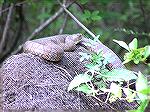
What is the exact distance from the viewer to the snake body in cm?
364

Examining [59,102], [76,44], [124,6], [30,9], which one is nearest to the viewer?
[59,102]

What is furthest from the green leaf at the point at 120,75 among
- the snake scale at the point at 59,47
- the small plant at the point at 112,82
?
the snake scale at the point at 59,47

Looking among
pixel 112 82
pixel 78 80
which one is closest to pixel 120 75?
pixel 112 82

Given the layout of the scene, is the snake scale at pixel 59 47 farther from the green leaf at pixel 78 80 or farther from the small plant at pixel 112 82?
the green leaf at pixel 78 80

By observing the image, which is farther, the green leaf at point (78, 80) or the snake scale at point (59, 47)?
the snake scale at point (59, 47)

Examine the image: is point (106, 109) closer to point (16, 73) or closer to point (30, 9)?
point (16, 73)

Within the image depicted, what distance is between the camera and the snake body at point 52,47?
3645 mm

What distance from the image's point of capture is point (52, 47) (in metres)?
3.84

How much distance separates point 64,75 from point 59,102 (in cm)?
34

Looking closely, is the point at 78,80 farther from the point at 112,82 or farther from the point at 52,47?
the point at 52,47

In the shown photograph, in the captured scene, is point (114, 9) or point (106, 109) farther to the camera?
point (114, 9)

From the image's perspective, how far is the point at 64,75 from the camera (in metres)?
3.40

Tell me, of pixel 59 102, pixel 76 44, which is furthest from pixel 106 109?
pixel 76 44

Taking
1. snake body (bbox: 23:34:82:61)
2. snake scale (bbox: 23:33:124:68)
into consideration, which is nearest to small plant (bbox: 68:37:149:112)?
snake scale (bbox: 23:33:124:68)
